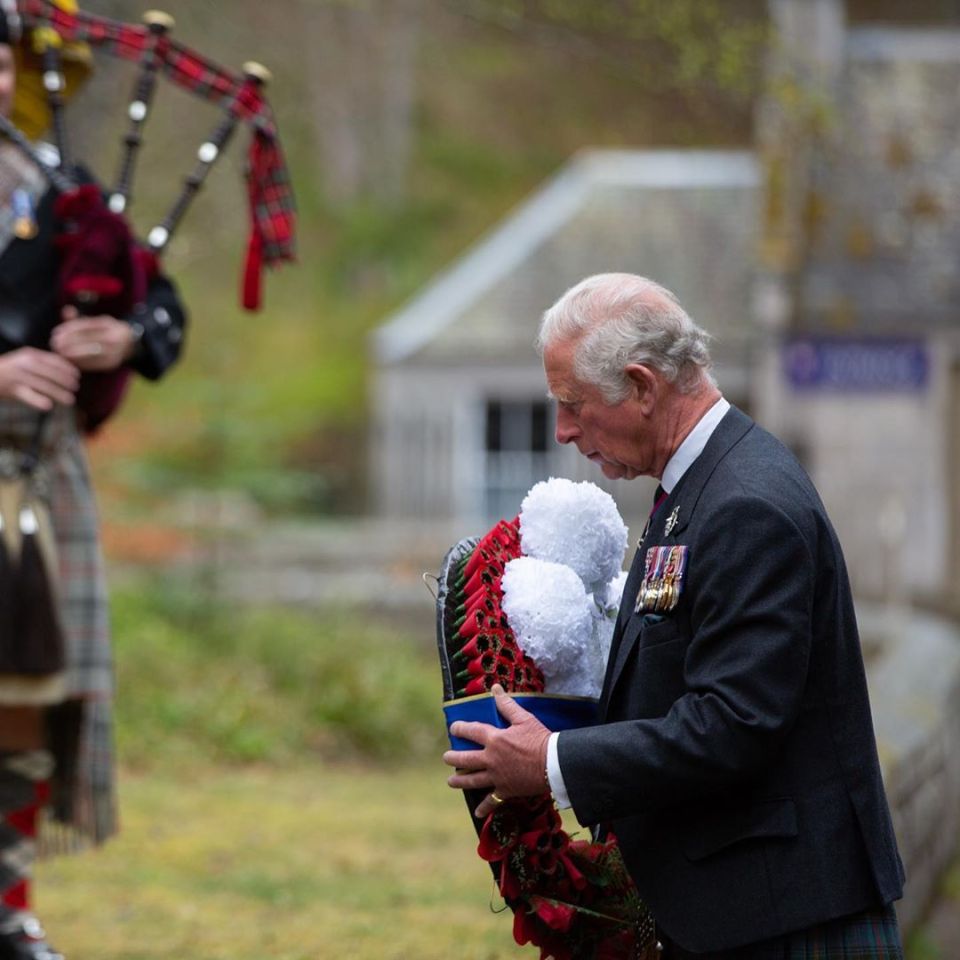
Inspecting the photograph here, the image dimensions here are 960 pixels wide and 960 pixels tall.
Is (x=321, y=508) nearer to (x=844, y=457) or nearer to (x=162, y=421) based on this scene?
(x=162, y=421)

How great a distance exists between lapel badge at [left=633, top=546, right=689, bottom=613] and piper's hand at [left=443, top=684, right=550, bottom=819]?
25 cm

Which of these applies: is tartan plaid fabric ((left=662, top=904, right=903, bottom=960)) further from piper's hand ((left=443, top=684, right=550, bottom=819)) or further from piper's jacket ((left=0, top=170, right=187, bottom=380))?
piper's jacket ((left=0, top=170, right=187, bottom=380))

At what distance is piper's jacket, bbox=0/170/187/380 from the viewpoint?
429 cm

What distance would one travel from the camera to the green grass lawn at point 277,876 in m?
4.91

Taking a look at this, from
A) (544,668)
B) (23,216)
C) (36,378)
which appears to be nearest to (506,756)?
(544,668)

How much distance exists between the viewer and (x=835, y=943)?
2623 millimetres

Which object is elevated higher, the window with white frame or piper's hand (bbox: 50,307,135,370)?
piper's hand (bbox: 50,307,135,370)

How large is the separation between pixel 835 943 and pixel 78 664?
2.38 meters

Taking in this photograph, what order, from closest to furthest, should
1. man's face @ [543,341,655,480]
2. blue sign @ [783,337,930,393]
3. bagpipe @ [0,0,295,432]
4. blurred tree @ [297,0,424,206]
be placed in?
man's face @ [543,341,655,480]
bagpipe @ [0,0,295,432]
blue sign @ [783,337,930,393]
blurred tree @ [297,0,424,206]

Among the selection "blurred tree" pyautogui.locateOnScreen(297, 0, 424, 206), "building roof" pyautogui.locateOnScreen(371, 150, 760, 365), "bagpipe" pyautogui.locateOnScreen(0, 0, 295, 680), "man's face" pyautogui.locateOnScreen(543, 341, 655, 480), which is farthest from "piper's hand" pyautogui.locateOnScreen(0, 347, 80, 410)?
"blurred tree" pyautogui.locateOnScreen(297, 0, 424, 206)

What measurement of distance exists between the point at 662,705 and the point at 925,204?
15.8 metres

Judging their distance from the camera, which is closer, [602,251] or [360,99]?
[602,251]

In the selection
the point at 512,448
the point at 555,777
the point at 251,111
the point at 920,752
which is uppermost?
the point at 251,111

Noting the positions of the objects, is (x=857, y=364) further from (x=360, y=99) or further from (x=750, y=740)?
(x=360, y=99)
